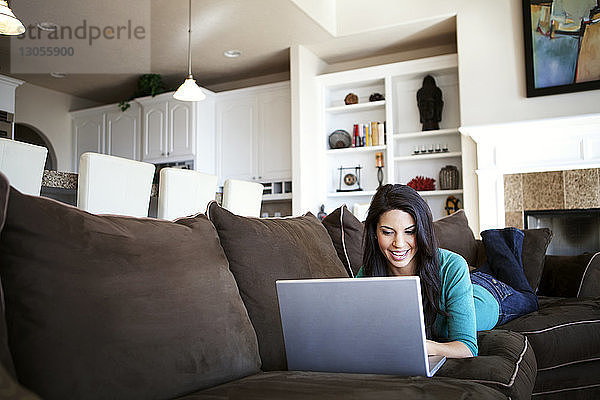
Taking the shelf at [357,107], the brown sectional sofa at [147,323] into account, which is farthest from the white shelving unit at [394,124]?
the brown sectional sofa at [147,323]

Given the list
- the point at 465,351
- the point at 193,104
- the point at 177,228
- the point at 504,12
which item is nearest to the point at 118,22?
the point at 193,104

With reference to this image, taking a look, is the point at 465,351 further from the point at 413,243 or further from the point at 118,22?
the point at 118,22

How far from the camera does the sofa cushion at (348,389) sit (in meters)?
1.11

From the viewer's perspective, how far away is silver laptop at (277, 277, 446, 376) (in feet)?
4.05

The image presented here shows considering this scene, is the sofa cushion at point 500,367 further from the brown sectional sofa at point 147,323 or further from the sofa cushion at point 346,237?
the sofa cushion at point 346,237

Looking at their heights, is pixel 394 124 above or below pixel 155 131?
below

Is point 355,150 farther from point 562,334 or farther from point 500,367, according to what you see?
point 500,367

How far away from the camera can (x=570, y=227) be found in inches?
186

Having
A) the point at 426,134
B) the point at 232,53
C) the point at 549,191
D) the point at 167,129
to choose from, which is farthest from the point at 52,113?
the point at 549,191

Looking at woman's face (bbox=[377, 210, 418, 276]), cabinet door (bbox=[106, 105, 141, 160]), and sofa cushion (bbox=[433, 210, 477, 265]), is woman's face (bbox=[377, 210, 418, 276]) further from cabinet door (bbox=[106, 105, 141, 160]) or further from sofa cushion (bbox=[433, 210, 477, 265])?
cabinet door (bbox=[106, 105, 141, 160])

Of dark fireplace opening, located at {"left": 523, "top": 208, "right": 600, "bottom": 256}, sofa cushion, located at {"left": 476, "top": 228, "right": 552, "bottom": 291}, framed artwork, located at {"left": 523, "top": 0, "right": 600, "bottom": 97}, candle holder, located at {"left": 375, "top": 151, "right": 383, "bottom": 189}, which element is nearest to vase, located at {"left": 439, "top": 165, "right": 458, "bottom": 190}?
candle holder, located at {"left": 375, "top": 151, "right": 383, "bottom": 189}

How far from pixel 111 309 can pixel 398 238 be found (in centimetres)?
84

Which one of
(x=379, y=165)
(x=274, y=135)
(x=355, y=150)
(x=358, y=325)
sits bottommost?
(x=358, y=325)

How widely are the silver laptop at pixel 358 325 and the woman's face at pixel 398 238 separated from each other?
343 mm
